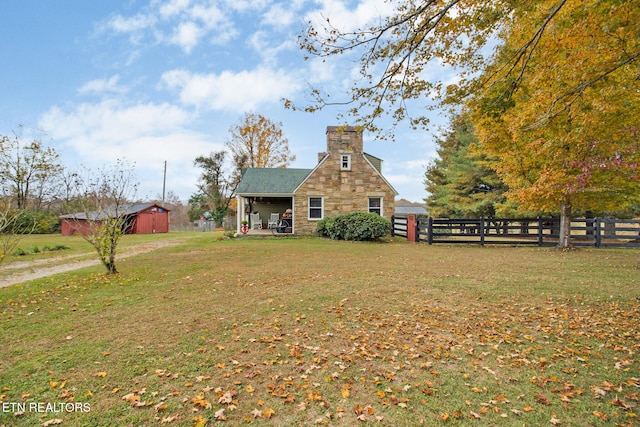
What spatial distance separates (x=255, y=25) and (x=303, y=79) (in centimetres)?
673

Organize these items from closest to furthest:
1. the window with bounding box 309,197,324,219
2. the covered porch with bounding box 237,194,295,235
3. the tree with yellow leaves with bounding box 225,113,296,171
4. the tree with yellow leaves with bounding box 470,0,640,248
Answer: the tree with yellow leaves with bounding box 470,0,640,248, the window with bounding box 309,197,324,219, the covered porch with bounding box 237,194,295,235, the tree with yellow leaves with bounding box 225,113,296,171

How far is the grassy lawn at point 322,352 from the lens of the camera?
251 cm

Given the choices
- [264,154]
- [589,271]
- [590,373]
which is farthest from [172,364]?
[264,154]

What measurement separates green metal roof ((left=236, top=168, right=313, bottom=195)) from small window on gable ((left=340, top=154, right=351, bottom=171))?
2961 mm

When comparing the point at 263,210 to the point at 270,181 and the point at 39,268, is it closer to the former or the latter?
the point at 270,181

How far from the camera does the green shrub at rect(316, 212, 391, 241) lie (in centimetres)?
1561

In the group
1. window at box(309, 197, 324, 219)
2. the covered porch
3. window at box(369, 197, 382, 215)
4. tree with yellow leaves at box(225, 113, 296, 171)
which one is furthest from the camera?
tree with yellow leaves at box(225, 113, 296, 171)

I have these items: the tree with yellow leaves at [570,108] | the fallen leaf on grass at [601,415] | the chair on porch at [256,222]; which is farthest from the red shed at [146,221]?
the fallen leaf on grass at [601,415]

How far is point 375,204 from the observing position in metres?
19.2

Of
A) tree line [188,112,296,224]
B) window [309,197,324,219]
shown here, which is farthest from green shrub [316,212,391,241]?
tree line [188,112,296,224]

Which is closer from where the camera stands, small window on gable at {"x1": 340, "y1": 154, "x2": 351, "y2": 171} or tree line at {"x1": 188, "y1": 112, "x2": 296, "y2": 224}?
small window on gable at {"x1": 340, "y1": 154, "x2": 351, "y2": 171}

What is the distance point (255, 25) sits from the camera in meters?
10.0

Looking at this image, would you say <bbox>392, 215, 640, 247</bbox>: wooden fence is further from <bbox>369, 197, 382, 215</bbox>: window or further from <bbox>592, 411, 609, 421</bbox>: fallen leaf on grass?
<bbox>592, 411, 609, 421</bbox>: fallen leaf on grass

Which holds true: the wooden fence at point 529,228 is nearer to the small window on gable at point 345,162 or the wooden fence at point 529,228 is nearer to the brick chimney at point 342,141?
the small window on gable at point 345,162
